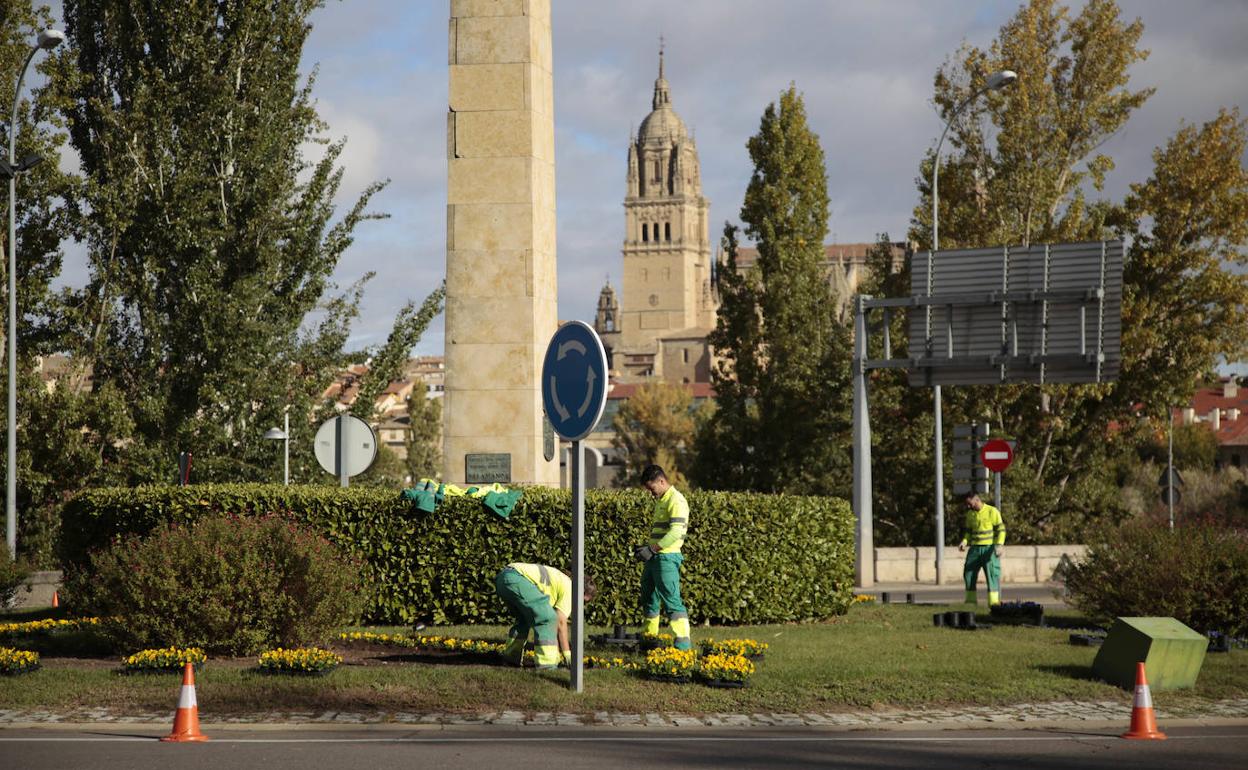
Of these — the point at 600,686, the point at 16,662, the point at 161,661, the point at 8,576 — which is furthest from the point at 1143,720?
the point at 8,576

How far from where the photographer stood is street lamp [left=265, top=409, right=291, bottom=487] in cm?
2747

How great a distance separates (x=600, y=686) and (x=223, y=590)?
3.55 meters

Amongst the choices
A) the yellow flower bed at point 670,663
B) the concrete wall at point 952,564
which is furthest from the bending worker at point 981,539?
the concrete wall at point 952,564

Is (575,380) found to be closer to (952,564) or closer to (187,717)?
(187,717)

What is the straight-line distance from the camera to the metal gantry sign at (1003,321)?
85.6ft

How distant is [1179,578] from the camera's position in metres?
15.2

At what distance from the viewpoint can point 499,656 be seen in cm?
1280

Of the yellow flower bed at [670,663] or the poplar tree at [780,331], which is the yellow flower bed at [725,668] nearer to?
the yellow flower bed at [670,663]

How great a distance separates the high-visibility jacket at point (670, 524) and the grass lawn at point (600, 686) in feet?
4.40

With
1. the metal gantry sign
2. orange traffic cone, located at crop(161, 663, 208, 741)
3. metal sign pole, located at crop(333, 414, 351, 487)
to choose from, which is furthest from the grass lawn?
the metal gantry sign

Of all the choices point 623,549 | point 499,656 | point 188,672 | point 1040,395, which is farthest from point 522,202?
point 1040,395

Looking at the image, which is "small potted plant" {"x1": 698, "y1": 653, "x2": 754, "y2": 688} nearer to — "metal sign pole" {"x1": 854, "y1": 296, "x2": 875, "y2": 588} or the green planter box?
the green planter box

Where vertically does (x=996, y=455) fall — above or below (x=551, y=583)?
above

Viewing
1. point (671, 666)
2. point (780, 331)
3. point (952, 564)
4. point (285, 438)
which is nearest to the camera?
point (671, 666)
